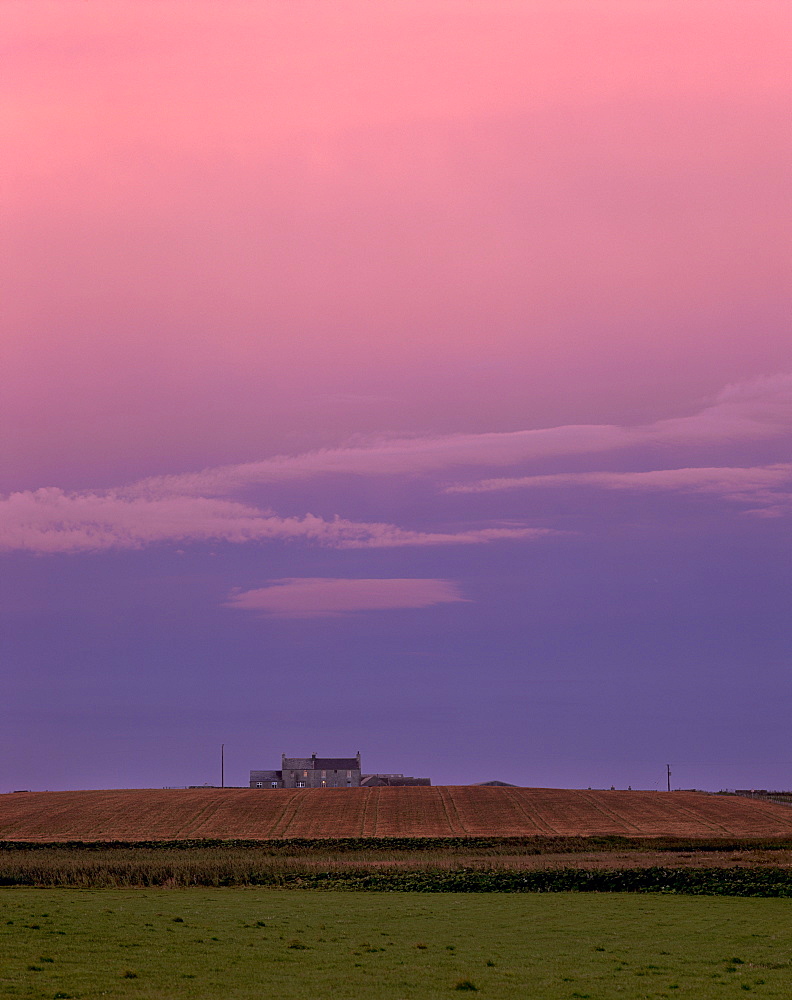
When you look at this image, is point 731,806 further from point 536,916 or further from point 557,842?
point 536,916

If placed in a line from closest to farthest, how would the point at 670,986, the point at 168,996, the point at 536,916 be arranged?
the point at 168,996 → the point at 670,986 → the point at 536,916

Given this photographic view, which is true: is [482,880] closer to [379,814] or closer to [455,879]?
[455,879]

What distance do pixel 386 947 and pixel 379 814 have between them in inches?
3844

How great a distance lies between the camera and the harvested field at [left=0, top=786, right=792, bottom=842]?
371ft

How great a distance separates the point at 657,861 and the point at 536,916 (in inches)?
1295

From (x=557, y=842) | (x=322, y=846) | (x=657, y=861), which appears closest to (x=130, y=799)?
(x=322, y=846)

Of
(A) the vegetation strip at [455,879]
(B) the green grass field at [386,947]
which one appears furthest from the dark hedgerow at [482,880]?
(B) the green grass field at [386,947]

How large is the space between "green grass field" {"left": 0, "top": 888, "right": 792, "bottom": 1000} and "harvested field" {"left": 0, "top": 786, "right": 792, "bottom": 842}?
65732 mm

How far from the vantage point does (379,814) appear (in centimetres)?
12825

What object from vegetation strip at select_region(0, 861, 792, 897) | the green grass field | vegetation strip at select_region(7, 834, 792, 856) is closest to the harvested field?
vegetation strip at select_region(7, 834, 792, 856)

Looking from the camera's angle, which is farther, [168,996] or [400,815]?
[400,815]

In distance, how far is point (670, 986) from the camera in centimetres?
2680

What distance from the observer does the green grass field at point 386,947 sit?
2602cm

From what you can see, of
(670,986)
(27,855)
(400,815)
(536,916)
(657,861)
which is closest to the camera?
(670,986)
